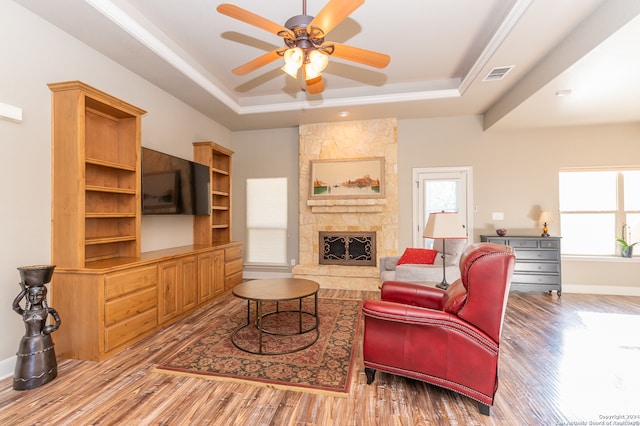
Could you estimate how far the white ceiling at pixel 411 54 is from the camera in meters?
2.52

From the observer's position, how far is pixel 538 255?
447 centimetres

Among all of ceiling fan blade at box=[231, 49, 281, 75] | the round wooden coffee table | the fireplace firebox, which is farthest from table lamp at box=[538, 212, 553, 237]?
ceiling fan blade at box=[231, 49, 281, 75]

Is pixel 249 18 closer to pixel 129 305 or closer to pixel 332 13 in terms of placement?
pixel 332 13

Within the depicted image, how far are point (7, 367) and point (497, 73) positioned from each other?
563cm

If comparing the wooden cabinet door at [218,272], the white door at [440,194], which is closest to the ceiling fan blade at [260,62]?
the wooden cabinet door at [218,272]

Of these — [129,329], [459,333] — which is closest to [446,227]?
[459,333]

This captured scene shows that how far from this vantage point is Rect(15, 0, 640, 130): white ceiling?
8.28ft

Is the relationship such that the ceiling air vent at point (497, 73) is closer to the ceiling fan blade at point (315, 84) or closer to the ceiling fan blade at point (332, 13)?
the ceiling fan blade at point (315, 84)

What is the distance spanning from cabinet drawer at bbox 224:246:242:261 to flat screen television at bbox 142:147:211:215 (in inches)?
27.3

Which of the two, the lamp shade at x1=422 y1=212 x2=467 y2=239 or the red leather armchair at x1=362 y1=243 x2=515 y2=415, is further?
the lamp shade at x1=422 y1=212 x2=467 y2=239

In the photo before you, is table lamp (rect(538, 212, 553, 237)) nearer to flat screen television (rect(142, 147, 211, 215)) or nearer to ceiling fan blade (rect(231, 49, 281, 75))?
ceiling fan blade (rect(231, 49, 281, 75))

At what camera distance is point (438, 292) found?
251cm

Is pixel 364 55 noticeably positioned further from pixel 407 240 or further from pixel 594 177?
pixel 594 177

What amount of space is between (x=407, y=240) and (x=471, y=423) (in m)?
3.71
